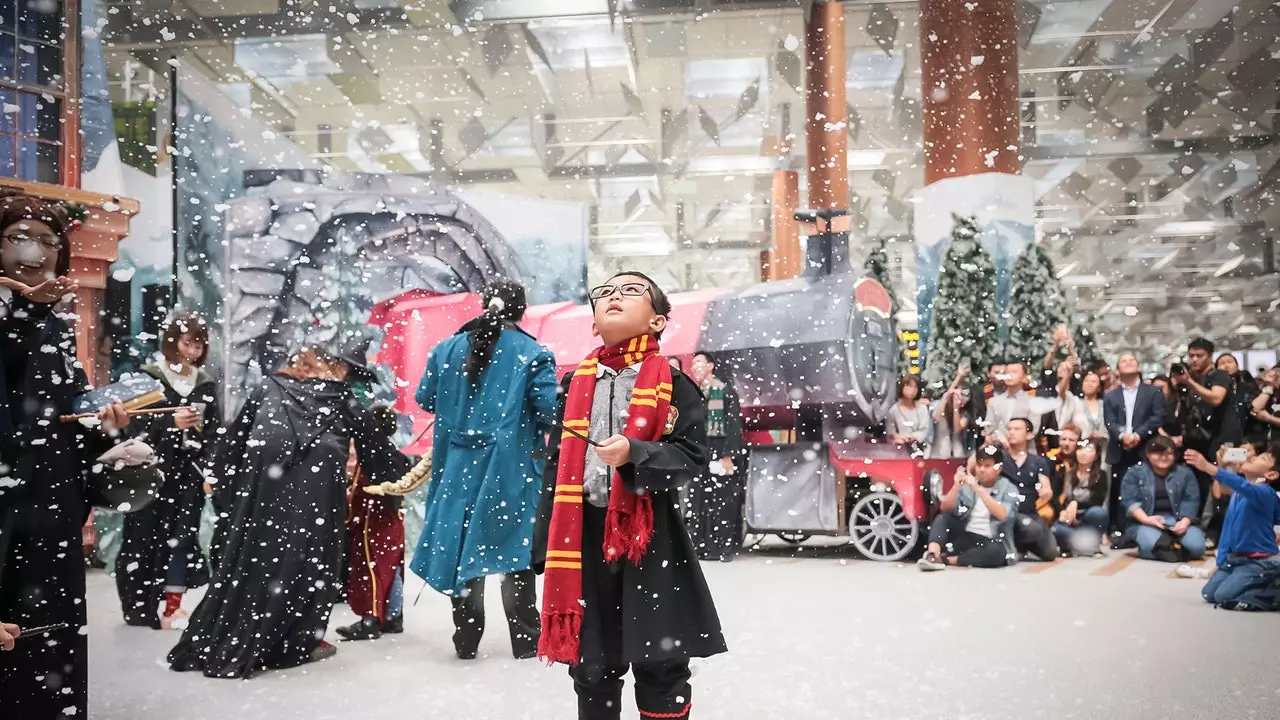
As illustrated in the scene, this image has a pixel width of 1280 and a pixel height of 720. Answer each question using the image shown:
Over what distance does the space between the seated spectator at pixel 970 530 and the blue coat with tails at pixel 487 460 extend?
120 inches

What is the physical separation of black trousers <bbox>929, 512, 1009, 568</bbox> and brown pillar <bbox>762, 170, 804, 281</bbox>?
1653 mm

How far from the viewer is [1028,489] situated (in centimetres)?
575

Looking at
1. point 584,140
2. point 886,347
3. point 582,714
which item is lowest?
point 582,714

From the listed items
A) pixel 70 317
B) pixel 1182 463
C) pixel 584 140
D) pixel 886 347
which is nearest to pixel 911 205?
pixel 886 347

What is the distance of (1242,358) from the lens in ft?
25.4

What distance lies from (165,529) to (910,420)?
13.0ft

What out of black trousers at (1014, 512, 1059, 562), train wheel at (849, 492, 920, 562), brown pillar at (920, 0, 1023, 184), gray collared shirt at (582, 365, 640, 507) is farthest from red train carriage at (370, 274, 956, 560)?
gray collared shirt at (582, 365, 640, 507)

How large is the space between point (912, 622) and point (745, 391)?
2.04 meters

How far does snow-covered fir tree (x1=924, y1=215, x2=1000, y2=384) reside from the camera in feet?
17.0

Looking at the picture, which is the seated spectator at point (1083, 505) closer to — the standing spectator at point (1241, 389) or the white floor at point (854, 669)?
the standing spectator at point (1241, 389)

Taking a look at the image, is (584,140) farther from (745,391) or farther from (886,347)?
(886,347)

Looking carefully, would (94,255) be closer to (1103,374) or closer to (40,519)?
(40,519)

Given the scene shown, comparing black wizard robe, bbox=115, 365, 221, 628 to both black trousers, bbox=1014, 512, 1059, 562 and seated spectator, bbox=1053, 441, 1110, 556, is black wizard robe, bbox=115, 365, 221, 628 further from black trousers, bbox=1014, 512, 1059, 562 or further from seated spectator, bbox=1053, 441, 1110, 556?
seated spectator, bbox=1053, 441, 1110, 556

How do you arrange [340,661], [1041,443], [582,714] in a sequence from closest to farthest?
[582,714] < [340,661] < [1041,443]
